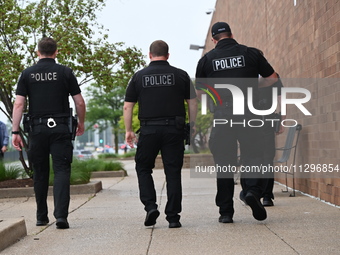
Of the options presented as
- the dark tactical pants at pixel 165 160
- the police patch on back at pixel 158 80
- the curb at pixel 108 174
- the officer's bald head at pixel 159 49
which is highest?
the officer's bald head at pixel 159 49

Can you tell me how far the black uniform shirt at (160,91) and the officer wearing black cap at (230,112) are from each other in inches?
13.6

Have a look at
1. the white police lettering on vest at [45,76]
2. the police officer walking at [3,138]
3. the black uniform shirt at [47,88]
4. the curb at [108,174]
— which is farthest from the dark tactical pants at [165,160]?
the curb at [108,174]

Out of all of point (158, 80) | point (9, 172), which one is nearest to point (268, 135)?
point (158, 80)

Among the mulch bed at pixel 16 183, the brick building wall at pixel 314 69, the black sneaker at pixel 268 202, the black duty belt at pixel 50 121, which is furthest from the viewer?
the mulch bed at pixel 16 183

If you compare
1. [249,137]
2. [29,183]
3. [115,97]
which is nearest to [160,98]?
[249,137]

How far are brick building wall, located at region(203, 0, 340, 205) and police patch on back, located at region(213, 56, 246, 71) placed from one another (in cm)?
158

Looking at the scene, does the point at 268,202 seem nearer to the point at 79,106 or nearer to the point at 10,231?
the point at 79,106

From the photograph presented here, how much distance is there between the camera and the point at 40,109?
791 cm

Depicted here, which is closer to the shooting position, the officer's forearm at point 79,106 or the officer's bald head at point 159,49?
the officer's bald head at point 159,49

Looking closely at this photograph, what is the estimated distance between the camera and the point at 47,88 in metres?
7.91

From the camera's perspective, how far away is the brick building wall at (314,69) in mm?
9125

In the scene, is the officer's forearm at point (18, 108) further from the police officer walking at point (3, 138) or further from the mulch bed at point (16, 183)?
the police officer walking at point (3, 138)

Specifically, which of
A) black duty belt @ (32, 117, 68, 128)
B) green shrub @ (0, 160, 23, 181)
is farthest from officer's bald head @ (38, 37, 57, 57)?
green shrub @ (0, 160, 23, 181)

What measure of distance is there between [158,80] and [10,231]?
2.13 meters
